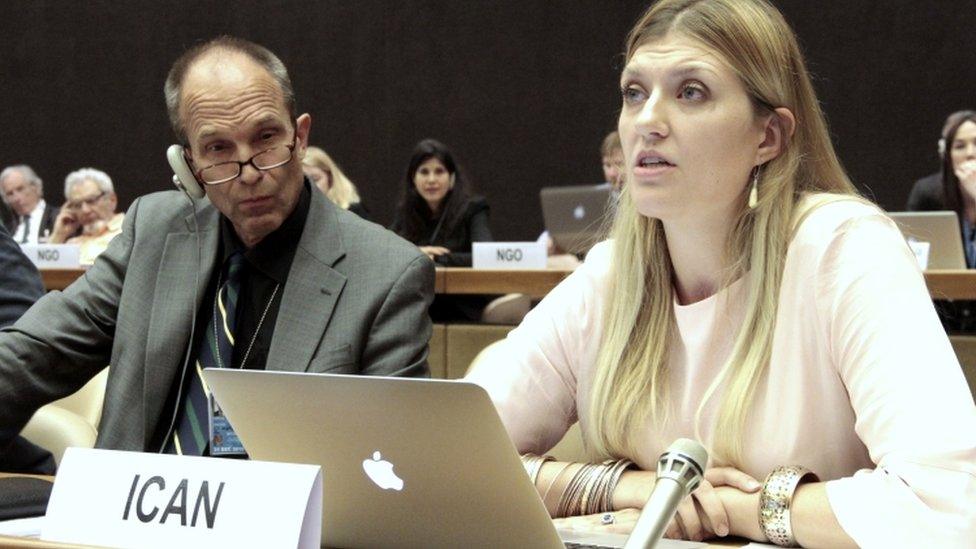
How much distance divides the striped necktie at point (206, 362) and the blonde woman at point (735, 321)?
0.56m

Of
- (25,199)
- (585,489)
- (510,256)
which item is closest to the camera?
(585,489)

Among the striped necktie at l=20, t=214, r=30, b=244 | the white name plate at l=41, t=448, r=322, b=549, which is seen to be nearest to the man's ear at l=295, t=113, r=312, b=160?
the white name plate at l=41, t=448, r=322, b=549

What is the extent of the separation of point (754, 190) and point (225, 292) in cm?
99

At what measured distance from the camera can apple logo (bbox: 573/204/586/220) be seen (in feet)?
23.6

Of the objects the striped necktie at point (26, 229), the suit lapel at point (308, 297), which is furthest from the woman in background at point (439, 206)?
the suit lapel at point (308, 297)

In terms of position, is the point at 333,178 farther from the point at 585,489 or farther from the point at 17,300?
the point at 585,489

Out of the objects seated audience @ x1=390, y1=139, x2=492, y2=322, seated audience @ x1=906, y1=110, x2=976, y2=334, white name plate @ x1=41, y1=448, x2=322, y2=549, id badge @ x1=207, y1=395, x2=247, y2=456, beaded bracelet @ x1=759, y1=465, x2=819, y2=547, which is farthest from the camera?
seated audience @ x1=390, y1=139, x2=492, y2=322

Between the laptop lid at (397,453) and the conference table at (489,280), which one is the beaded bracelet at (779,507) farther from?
the conference table at (489,280)

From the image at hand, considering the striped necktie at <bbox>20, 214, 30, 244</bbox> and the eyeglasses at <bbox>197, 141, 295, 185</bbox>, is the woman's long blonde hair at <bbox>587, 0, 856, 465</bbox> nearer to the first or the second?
the eyeglasses at <bbox>197, 141, 295, 185</bbox>

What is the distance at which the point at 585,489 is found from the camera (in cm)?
169

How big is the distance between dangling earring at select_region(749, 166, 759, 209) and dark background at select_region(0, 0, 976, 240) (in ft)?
21.4

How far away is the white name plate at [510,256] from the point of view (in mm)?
5445

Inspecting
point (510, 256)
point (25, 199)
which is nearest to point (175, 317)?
point (510, 256)

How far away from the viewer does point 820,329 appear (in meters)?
1.69
